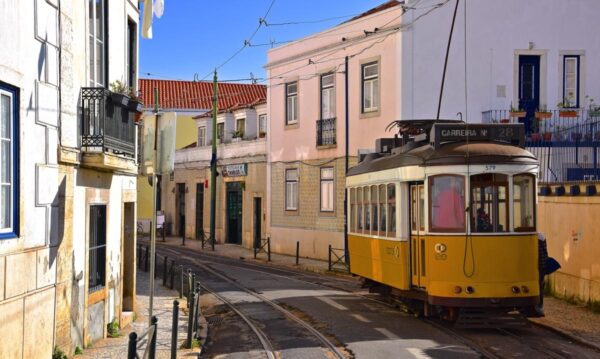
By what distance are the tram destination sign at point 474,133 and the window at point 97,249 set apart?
538cm

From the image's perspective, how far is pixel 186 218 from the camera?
138 feet

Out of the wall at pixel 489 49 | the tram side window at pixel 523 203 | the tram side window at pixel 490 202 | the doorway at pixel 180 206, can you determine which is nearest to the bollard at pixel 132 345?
the tram side window at pixel 490 202

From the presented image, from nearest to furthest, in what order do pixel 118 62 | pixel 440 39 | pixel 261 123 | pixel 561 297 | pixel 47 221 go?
pixel 47 221 < pixel 118 62 < pixel 561 297 < pixel 440 39 < pixel 261 123

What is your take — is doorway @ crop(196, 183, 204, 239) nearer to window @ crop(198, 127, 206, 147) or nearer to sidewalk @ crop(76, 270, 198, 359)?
window @ crop(198, 127, 206, 147)

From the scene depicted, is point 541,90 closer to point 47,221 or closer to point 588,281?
point 588,281

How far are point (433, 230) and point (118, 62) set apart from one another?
558cm

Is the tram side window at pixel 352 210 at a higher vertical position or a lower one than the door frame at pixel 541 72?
lower

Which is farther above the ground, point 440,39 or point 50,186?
point 440,39

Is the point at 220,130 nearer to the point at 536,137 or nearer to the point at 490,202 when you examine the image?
the point at 536,137

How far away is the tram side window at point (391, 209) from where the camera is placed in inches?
534

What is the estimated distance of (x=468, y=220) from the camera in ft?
40.0

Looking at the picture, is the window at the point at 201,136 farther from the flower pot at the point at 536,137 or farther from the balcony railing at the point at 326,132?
the flower pot at the point at 536,137

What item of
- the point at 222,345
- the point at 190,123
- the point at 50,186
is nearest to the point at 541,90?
the point at 222,345

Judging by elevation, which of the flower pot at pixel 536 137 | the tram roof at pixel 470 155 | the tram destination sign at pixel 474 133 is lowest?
the tram roof at pixel 470 155
